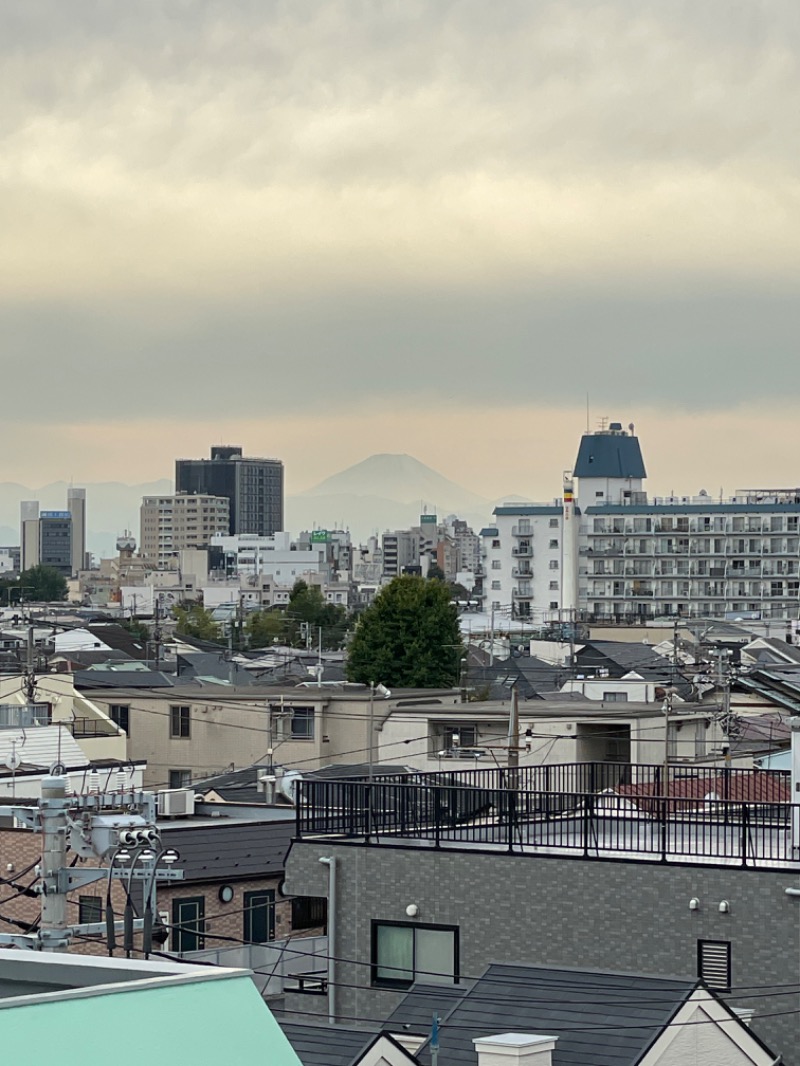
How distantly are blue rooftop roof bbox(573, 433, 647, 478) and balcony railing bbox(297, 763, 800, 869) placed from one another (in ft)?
518

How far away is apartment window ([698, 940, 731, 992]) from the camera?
59.2 feet

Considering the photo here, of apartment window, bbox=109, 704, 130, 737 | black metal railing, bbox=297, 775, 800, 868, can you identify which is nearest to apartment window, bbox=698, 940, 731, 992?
black metal railing, bbox=297, 775, 800, 868

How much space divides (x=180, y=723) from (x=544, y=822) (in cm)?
3361

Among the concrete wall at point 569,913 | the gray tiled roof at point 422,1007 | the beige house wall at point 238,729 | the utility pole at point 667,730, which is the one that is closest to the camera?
the gray tiled roof at point 422,1007

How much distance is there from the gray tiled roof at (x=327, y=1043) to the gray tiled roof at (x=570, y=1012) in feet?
2.06

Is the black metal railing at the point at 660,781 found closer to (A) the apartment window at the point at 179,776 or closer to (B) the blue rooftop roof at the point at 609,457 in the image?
(A) the apartment window at the point at 179,776

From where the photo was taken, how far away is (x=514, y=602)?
170 meters

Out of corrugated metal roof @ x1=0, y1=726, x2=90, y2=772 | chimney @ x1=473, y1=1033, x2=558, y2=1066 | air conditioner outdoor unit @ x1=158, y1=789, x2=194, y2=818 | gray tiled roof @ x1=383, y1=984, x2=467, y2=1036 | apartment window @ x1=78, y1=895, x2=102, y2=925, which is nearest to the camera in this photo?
chimney @ x1=473, y1=1033, x2=558, y2=1066

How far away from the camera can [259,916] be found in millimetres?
25906

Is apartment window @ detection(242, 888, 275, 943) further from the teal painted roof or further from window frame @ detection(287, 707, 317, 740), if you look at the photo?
window frame @ detection(287, 707, 317, 740)

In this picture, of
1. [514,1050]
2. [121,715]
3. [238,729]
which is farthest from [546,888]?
[121,715]

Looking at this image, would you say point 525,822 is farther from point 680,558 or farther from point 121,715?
point 680,558

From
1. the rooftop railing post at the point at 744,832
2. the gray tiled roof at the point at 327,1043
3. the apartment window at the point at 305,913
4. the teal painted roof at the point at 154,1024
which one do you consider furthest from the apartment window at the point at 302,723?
the teal painted roof at the point at 154,1024

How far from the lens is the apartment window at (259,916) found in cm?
2567
